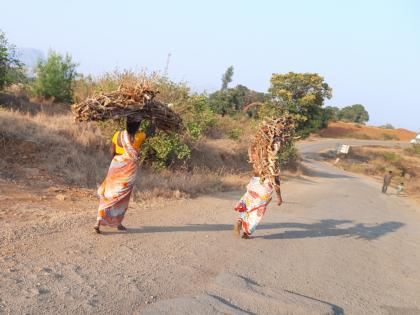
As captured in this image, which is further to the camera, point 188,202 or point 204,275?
point 188,202

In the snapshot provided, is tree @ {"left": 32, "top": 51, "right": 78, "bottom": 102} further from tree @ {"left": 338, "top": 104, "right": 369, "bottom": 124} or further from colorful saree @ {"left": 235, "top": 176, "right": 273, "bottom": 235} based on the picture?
tree @ {"left": 338, "top": 104, "right": 369, "bottom": 124}

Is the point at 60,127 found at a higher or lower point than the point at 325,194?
higher

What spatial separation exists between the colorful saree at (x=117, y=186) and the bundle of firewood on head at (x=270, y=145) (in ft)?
7.42

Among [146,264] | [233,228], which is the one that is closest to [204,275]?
[146,264]

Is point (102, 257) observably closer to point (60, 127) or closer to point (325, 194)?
point (60, 127)

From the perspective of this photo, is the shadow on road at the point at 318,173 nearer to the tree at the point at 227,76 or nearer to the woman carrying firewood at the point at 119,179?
the woman carrying firewood at the point at 119,179

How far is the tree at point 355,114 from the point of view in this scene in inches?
3824

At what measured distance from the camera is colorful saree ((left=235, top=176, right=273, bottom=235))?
23.6ft

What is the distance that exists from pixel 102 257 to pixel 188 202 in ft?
14.7

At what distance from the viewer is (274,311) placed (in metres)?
4.73

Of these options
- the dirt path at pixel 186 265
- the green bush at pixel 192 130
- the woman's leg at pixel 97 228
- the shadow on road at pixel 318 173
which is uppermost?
the green bush at pixel 192 130

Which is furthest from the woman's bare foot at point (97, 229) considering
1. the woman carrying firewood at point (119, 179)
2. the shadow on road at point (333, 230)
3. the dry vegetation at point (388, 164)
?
the dry vegetation at point (388, 164)

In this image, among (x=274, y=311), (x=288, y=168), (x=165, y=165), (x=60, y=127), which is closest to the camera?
(x=274, y=311)

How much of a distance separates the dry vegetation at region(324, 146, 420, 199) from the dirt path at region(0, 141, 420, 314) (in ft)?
64.6
